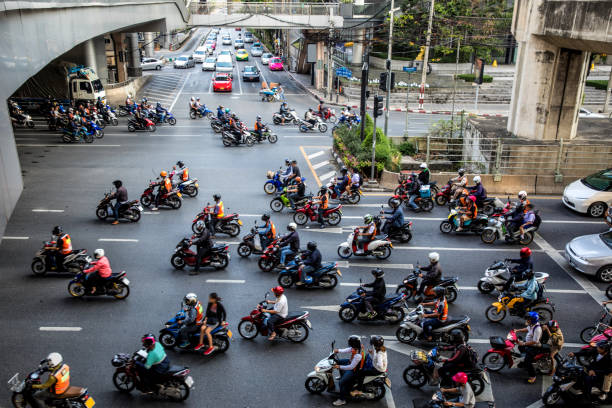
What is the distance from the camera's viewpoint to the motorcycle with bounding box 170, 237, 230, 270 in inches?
573

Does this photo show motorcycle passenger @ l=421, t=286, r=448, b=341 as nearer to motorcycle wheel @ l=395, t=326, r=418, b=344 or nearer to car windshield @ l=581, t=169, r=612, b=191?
motorcycle wheel @ l=395, t=326, r=418, b=344

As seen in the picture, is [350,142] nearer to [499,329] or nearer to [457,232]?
[457,232]

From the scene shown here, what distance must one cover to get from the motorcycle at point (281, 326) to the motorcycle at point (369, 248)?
417 cm

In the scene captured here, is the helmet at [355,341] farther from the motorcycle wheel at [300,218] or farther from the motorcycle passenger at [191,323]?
the motorcycle wheel at [300,218]

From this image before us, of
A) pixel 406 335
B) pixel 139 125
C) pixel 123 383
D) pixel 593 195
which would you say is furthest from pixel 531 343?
pixel 139 125

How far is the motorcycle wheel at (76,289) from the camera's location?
42.7 ft

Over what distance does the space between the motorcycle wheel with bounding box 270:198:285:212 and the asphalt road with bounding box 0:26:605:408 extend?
425 mm

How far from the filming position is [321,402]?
986 cm

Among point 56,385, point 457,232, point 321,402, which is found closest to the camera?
point 56,385

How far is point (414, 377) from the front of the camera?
1023cm

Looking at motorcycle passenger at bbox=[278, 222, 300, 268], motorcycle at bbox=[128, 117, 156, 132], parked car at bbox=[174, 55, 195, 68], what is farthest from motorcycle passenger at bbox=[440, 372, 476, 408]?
parked car at bbox=[174, 55, 195, 68]

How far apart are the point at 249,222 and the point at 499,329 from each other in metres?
9.02

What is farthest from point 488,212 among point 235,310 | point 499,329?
point 235,310

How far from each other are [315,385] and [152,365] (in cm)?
308
